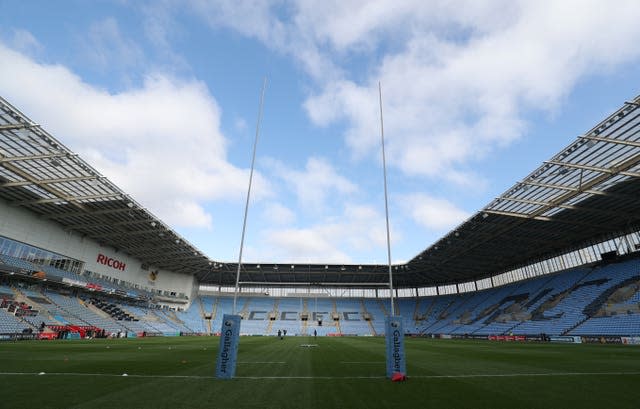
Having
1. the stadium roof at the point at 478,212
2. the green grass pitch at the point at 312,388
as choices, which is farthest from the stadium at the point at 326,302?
the stadium roof at the point at 478,212

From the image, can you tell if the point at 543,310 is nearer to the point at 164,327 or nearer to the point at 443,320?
the point at 443,320

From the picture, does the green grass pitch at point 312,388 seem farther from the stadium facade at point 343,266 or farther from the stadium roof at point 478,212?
the stadium facade at point 343,266

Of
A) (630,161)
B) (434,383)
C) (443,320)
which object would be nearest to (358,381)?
(434,383)

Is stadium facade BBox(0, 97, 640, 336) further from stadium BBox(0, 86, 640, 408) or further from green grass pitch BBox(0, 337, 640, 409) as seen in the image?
Answer: green grass pitch BBox(0, 337, 640, 409)

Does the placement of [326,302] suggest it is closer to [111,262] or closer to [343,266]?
[343,266]

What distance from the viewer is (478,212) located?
35469 millimetres

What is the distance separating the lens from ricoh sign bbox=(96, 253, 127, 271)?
4906cm

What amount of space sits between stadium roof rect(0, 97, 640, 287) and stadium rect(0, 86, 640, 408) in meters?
0.19

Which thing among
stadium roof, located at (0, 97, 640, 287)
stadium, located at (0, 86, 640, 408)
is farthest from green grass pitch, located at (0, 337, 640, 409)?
stadium roof, located at (0, 97, 640, 287)

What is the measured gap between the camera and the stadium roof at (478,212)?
2305 cm

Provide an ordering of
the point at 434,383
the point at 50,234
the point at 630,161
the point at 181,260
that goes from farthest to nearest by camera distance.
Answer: the point at 181,260 → the point at 50,234 → the point at 630,161 → the point at 434,383

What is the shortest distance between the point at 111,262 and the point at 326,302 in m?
44.2

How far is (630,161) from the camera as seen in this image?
23469mm

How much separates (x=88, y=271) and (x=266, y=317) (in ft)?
111
